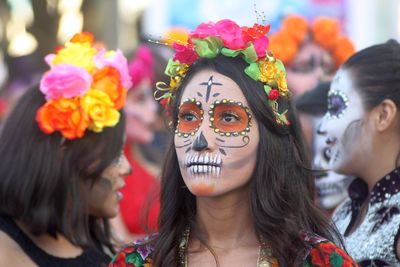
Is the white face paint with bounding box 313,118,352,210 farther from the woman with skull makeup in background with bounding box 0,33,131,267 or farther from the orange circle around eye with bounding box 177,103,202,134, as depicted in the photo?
the orange circle around eye with bounding box 177,103,202,134

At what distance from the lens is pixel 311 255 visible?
292 cm

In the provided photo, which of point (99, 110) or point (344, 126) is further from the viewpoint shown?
point (99, 110)

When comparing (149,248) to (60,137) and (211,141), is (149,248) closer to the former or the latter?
(211,141)

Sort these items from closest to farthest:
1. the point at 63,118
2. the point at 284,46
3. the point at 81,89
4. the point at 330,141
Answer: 1. the point at 330,141
2. the point at 63,118
3. the point at 81,89
4. the point at 284,46

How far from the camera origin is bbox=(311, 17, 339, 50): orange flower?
618 centimetres

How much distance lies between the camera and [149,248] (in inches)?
121

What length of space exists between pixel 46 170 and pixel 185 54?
126 cm

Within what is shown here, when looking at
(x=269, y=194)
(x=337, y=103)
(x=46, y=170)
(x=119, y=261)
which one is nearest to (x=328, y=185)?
(x=337, y=103)

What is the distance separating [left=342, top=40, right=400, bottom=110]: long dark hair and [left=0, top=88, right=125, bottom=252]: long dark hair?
3.97ft

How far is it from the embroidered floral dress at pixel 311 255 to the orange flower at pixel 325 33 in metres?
3.38

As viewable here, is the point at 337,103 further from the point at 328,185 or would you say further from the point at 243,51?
the point at 243,51

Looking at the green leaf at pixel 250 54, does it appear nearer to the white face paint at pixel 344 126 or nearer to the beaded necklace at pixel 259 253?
the beaded necklace at pixel 259 253

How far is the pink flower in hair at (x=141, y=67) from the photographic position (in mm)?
6238

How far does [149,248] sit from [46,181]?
1188mm
